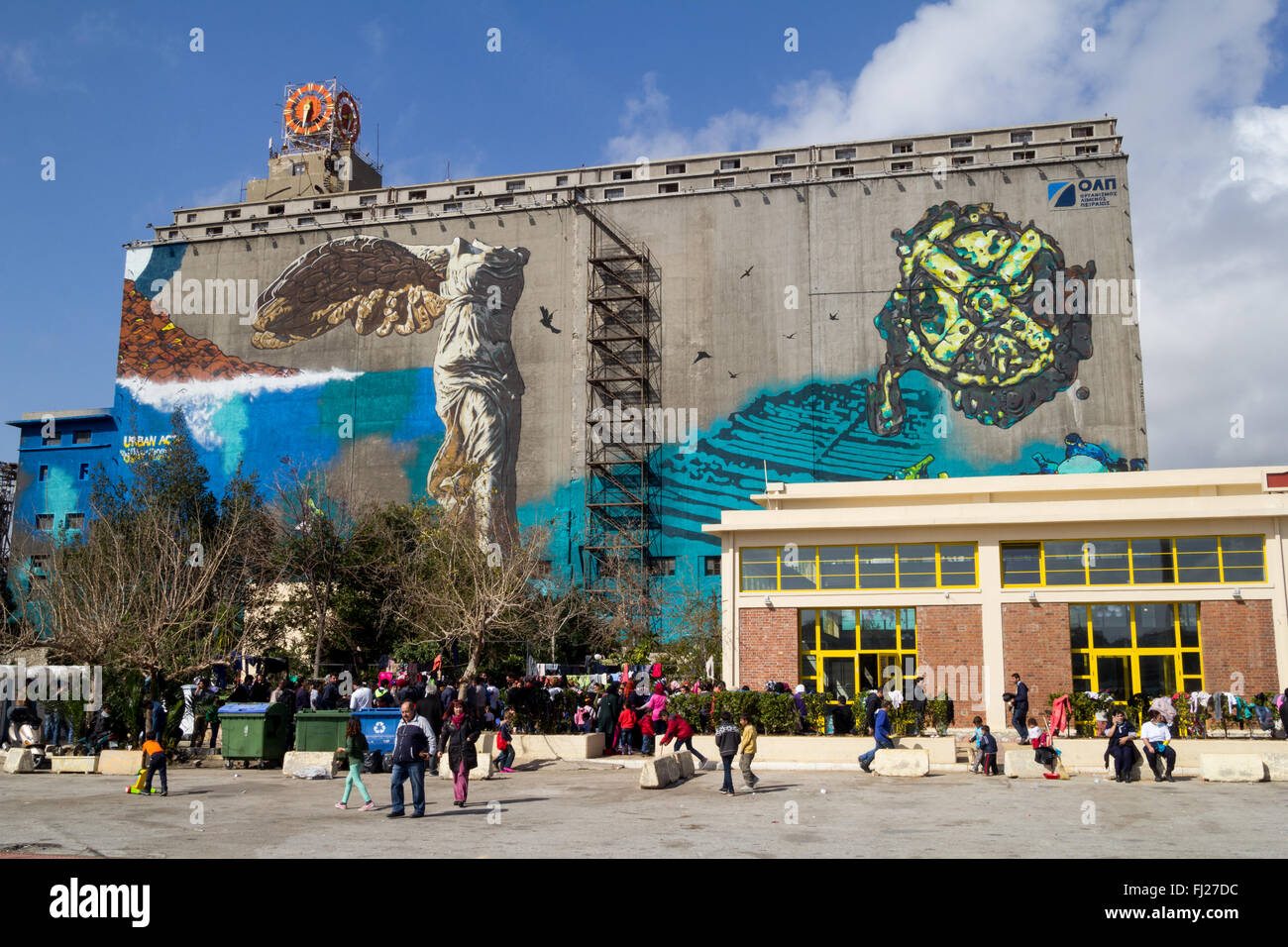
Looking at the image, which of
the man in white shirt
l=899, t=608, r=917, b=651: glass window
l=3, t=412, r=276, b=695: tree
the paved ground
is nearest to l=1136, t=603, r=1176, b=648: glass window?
l=899, t=608, r=917, b=651: glass window

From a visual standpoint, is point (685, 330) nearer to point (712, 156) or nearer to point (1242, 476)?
point (712, 156)

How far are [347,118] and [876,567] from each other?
190 ft

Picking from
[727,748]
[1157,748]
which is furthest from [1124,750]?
[727,748]

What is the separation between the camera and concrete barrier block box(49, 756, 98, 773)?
71.7 ft

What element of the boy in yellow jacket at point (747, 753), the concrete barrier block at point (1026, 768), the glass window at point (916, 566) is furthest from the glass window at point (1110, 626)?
the boy in yellow jacket at point (747, 753)

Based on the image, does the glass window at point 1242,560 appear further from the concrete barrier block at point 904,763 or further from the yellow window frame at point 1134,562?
the concrete barrier block at point 904,763

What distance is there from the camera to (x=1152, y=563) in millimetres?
28281

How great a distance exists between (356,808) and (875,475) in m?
41.5

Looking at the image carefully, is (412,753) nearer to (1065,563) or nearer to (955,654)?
(955,654)

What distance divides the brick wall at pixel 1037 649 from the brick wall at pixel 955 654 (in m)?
0.65

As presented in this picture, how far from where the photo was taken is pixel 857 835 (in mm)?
13141

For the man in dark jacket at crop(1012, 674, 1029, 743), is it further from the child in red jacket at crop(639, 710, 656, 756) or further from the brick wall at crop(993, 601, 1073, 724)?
the child in red jacket at crop(639, 710, 656, 756)
